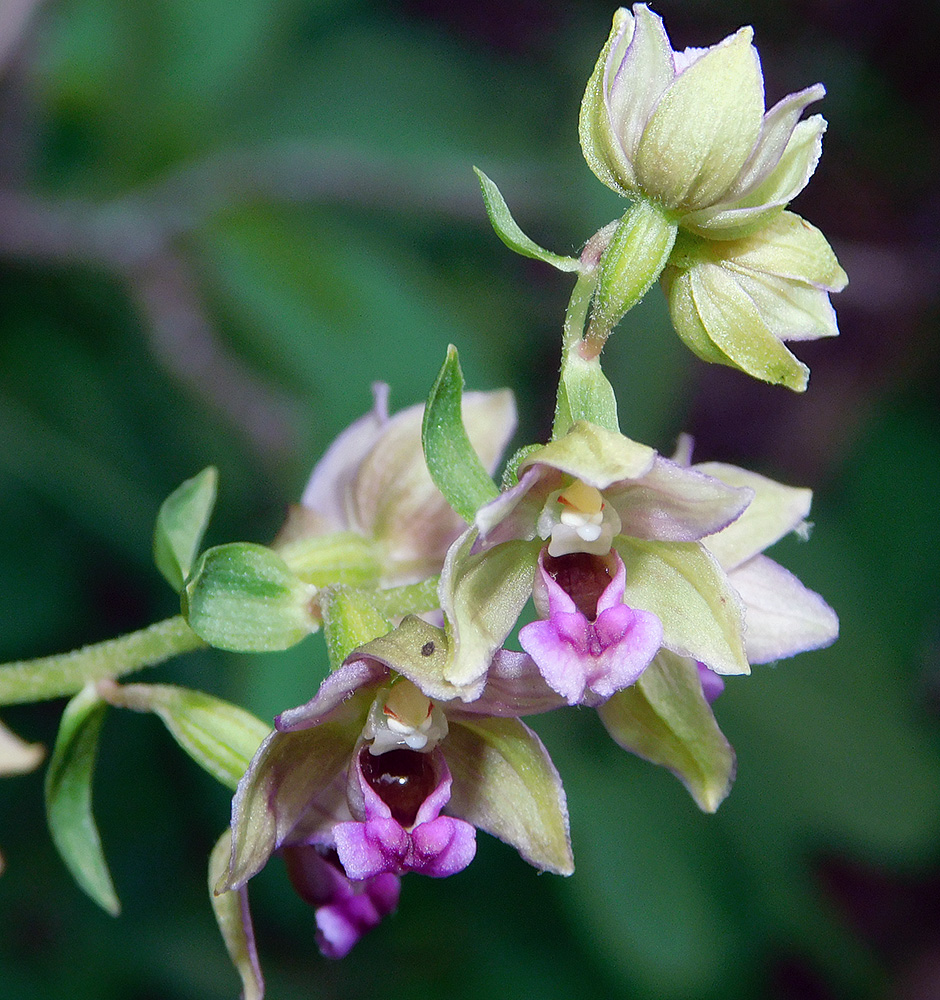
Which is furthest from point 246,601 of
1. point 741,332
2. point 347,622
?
point 741,332

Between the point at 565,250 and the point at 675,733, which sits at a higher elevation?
the point at 675,733

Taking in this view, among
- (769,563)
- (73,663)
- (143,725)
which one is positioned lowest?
(143,725)

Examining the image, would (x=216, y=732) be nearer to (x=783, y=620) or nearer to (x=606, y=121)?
(x=783, y=620)

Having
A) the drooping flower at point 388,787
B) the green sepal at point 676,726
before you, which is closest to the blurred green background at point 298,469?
A: the drooping flower at point 388,787

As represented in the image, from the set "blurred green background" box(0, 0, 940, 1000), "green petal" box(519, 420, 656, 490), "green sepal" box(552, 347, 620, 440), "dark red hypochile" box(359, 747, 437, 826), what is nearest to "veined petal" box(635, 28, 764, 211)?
"green sepal" box(552, 347, 620, 440)

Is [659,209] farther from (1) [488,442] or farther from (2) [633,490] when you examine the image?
(1) [488,442]

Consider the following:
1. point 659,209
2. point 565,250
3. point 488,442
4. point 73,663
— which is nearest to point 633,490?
point 659,209

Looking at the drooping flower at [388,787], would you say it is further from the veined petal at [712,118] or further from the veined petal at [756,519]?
the veined petal at [712,118]
